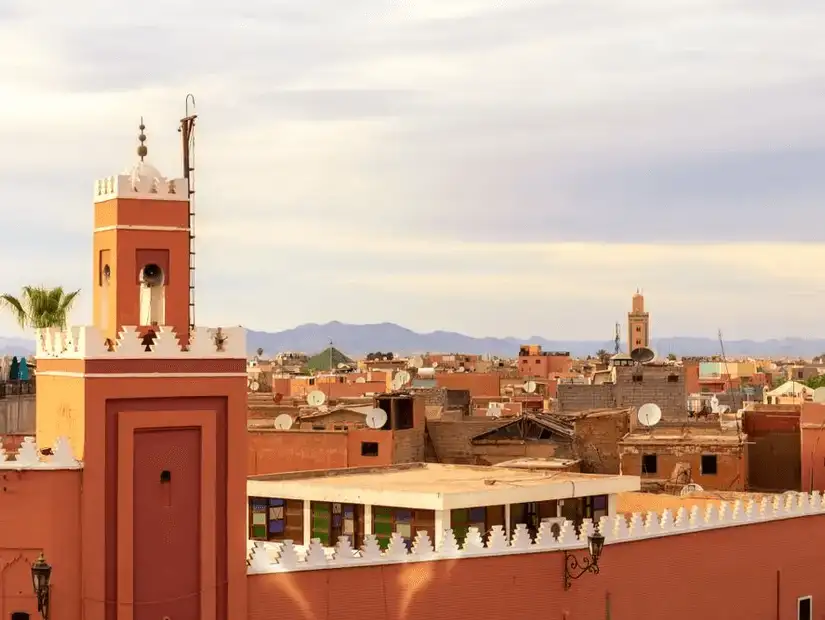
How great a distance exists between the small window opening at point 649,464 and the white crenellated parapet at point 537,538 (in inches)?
281

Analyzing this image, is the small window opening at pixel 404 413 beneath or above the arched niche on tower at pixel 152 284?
beneath

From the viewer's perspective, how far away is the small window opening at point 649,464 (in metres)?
35.2

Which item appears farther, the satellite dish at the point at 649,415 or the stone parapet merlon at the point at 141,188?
the satellite dish at the point at 649,415

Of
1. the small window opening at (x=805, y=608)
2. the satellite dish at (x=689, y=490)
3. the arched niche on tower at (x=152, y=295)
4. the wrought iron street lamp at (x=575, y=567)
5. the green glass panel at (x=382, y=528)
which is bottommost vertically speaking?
the small window opening at (x=805, y=608)

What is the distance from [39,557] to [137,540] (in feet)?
4.09

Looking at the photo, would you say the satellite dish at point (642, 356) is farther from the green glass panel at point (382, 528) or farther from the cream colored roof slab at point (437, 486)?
the green glass panel at point (382, 528)

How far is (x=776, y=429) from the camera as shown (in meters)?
34.7

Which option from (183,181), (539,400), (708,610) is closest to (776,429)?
(708,610)

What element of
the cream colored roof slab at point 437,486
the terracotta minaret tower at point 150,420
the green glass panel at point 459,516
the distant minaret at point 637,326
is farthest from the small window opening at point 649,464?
the distant minaret at point 637,326

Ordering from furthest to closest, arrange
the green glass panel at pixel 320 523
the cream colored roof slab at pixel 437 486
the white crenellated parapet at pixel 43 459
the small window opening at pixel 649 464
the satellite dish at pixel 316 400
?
the satellite dish at pixel 316 400, the small window opening at pixel 649 464, the green glass panel at pixel 320 523, the cream colored roof slab at pixel 437 486, the white crenellated parapet at pixel 43 459

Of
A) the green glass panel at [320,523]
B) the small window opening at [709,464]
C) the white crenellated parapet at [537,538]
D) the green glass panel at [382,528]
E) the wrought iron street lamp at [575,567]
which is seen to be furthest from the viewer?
the small window opening at [709,464]

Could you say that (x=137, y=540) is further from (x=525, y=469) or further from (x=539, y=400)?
(x=539, y=400)

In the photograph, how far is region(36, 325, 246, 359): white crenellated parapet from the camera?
→ 1805cm

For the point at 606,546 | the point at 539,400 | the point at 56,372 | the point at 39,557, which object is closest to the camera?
the point at 39,557
